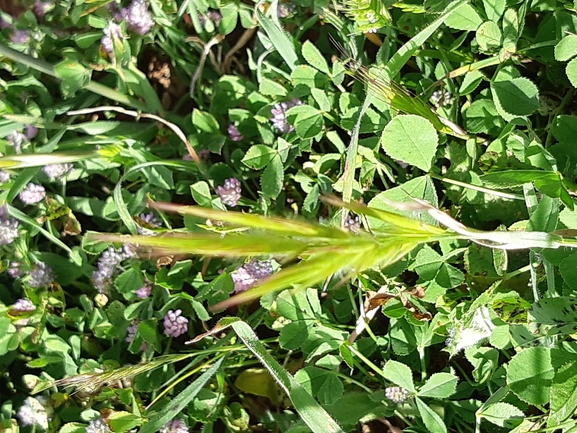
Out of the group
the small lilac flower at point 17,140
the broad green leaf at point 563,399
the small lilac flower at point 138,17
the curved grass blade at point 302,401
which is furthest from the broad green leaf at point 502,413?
the small lilac flower at point 17,140

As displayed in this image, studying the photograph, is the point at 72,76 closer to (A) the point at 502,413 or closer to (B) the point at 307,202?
(B) the point at 307,202

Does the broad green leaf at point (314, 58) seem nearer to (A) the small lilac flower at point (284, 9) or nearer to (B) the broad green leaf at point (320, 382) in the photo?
(A) the small lilac flower at point (284, 9)

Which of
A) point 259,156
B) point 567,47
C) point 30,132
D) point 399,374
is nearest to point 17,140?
point 30,132

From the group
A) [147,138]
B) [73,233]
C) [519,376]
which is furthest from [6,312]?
[519,376]

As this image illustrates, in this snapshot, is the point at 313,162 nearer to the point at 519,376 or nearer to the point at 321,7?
the point at 321,7

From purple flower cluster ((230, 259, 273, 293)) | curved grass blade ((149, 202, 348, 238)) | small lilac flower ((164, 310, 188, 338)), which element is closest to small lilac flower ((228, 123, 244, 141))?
purple flower cluster ((230, 259, 273, 293))
